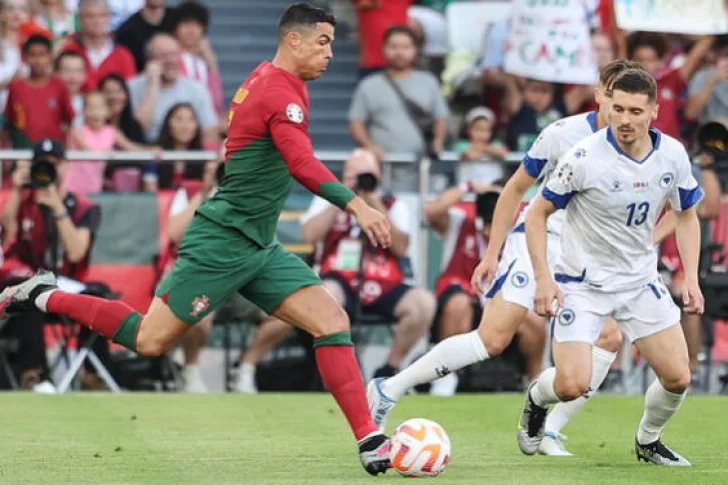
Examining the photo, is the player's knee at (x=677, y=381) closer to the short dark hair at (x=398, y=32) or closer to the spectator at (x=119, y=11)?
the short dark hair at (x=398, y=32)

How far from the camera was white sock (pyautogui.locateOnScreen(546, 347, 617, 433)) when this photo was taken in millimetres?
10000

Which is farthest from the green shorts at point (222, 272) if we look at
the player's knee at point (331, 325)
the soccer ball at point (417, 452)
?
the soccer ball at point (417, 452)

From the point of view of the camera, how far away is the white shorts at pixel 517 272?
1045 cm

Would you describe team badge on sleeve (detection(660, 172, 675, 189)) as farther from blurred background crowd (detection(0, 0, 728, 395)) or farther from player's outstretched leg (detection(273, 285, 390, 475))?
blurred background crowd (detection(0, 0, 728, 395))

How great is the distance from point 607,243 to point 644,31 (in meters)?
8.44

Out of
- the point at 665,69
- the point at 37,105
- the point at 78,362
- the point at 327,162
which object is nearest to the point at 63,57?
the point at 37,105

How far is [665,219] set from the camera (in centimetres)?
1048

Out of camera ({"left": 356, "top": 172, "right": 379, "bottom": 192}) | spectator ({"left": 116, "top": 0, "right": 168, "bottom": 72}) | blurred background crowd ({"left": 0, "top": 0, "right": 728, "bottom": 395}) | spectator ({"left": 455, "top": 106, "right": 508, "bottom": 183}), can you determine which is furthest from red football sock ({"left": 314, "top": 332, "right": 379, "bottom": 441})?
spectator ({"left": 116, "top": 0, "right": 168, "bottom": 72})

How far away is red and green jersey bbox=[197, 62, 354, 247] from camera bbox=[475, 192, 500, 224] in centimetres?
580

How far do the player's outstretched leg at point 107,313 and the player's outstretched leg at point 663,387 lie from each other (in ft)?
7.99

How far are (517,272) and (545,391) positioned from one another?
3.72 ft

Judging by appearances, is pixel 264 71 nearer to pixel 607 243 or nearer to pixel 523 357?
pixel 607 243

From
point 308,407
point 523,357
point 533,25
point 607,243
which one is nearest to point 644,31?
point 533,25

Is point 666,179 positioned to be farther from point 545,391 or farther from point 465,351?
point 465,351
